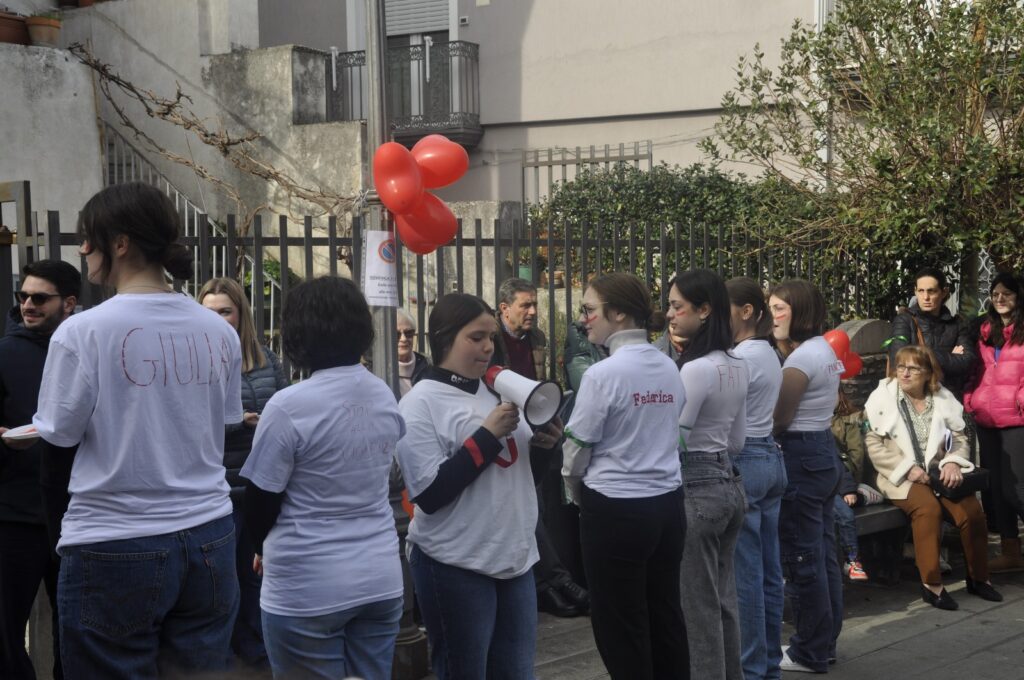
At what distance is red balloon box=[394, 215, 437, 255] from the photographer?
591 cm

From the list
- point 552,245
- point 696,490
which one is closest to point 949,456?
point 552,245

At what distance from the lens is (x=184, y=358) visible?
10.8 feet

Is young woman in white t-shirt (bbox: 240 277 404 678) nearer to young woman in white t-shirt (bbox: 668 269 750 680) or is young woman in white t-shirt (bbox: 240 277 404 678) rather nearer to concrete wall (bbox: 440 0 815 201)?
young woman in white t-shirt (bbox: 668 269 750 680)

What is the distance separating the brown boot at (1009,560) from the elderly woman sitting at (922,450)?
0.56m

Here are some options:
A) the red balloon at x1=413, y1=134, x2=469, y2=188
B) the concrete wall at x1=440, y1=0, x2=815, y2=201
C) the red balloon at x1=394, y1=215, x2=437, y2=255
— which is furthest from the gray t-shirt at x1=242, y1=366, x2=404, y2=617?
the concrete wall at x1=440, y1=0, x2=815, y2=201

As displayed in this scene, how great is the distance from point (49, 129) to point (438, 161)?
8.59 m

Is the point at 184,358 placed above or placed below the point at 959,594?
above

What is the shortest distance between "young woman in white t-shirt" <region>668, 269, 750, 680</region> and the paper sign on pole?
1237 millimetres

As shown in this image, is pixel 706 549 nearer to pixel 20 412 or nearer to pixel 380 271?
pixel 380 271

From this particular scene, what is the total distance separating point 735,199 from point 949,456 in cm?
514

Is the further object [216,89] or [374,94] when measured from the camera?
[216,89]

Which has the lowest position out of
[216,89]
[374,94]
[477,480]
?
[477,480]

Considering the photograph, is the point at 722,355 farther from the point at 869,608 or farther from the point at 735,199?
the point at 735,199

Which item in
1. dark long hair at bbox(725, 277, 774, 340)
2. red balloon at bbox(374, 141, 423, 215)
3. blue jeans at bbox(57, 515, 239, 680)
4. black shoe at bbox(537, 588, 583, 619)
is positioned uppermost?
red balloon at bbox(374, 141, 423, 215)
